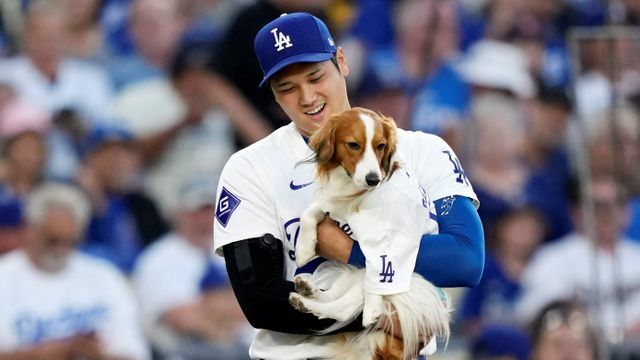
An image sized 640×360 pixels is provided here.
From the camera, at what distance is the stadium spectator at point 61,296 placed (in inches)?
242

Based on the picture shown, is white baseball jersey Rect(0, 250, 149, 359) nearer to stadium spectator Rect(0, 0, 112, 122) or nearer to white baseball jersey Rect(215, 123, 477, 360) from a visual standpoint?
stadium spectator Rect(0, 0, 112, 122)

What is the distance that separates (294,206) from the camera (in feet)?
10.3

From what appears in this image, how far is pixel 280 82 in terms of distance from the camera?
322 centimetres

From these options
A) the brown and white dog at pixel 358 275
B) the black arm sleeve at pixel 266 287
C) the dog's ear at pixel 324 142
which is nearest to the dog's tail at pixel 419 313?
the brown and white dog at pixel 358 275

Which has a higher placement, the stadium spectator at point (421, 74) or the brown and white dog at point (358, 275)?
the stadium spectator at point (421, 74)

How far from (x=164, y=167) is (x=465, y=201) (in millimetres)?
3786

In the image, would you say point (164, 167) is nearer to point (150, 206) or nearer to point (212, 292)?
point (150, 206)

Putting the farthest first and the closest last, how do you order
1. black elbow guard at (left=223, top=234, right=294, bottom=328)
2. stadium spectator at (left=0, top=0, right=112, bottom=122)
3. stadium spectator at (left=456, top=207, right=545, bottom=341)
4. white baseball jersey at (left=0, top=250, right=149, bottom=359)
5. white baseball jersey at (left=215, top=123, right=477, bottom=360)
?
stadium spectator at (left=456, top=207, right=545, bottom=341) < stadium spectator at (left=0, top=0, right=112, bottom=122) < white baseball jersey at (left=0, top=250, right=149, bottom=359) < white baseball jersey at (left=215, top=123, right=477, bottom=360) < black elbow guard at (left=223, top=234, right=294, bottom=328)

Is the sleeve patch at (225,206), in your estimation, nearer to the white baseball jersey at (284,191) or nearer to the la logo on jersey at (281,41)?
the white baseball jersey at (284,191)

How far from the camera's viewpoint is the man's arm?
9.71 feet

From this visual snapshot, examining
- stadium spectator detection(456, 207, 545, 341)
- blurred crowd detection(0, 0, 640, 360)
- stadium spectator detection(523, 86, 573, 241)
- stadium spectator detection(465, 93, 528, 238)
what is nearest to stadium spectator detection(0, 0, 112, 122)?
blurred crowd detection(0, 0, 640, 360)

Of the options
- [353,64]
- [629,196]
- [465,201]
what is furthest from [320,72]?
[629,196]

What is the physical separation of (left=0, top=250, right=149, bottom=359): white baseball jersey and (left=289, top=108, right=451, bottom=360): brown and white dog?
137 inches

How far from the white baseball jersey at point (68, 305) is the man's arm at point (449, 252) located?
351 centimetres
